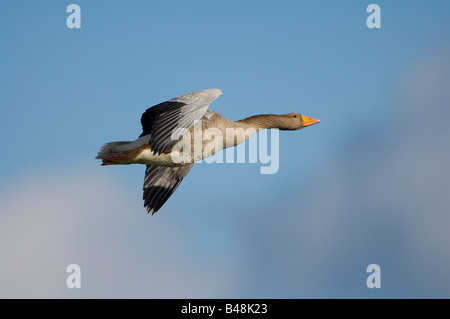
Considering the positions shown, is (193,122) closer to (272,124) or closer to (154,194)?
(272,124)

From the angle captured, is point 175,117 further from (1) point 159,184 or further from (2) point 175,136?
(1) point 159,184

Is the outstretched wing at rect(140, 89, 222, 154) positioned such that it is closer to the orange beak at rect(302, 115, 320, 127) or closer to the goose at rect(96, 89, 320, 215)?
the goose at rect(96, 89, 320, 215)

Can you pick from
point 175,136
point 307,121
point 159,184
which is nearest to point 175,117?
point 175,136

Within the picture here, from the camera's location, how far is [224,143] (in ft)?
35.0

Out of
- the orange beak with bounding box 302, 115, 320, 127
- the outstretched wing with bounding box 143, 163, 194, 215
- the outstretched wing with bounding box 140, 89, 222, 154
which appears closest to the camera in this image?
the outstretched wing with bounding box 140, 89, 222, 154

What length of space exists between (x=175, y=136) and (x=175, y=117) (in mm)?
282

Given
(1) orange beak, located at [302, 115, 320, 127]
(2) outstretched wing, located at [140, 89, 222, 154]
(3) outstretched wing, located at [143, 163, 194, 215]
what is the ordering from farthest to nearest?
(3) outstretched wing, located at [143, 163, 194, 215]
(1) orange beak, located at [302, 115, 320, 127]
(2) outstretched wing, located at [140, 89, 222, 154]

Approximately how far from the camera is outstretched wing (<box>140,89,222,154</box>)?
9664 mm

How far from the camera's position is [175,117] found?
977 centimetres

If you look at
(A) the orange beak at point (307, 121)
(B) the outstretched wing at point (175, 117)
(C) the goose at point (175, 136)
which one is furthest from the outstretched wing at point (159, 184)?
(A) the orange beak at point (307, 121)

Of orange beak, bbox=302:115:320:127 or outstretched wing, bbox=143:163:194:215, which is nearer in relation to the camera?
orange beak, bbox=302:115:320:127

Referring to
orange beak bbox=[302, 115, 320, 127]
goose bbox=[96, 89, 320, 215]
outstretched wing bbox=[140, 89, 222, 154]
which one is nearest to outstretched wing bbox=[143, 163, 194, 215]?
goose bbox=[96, 89, 320, 215]
